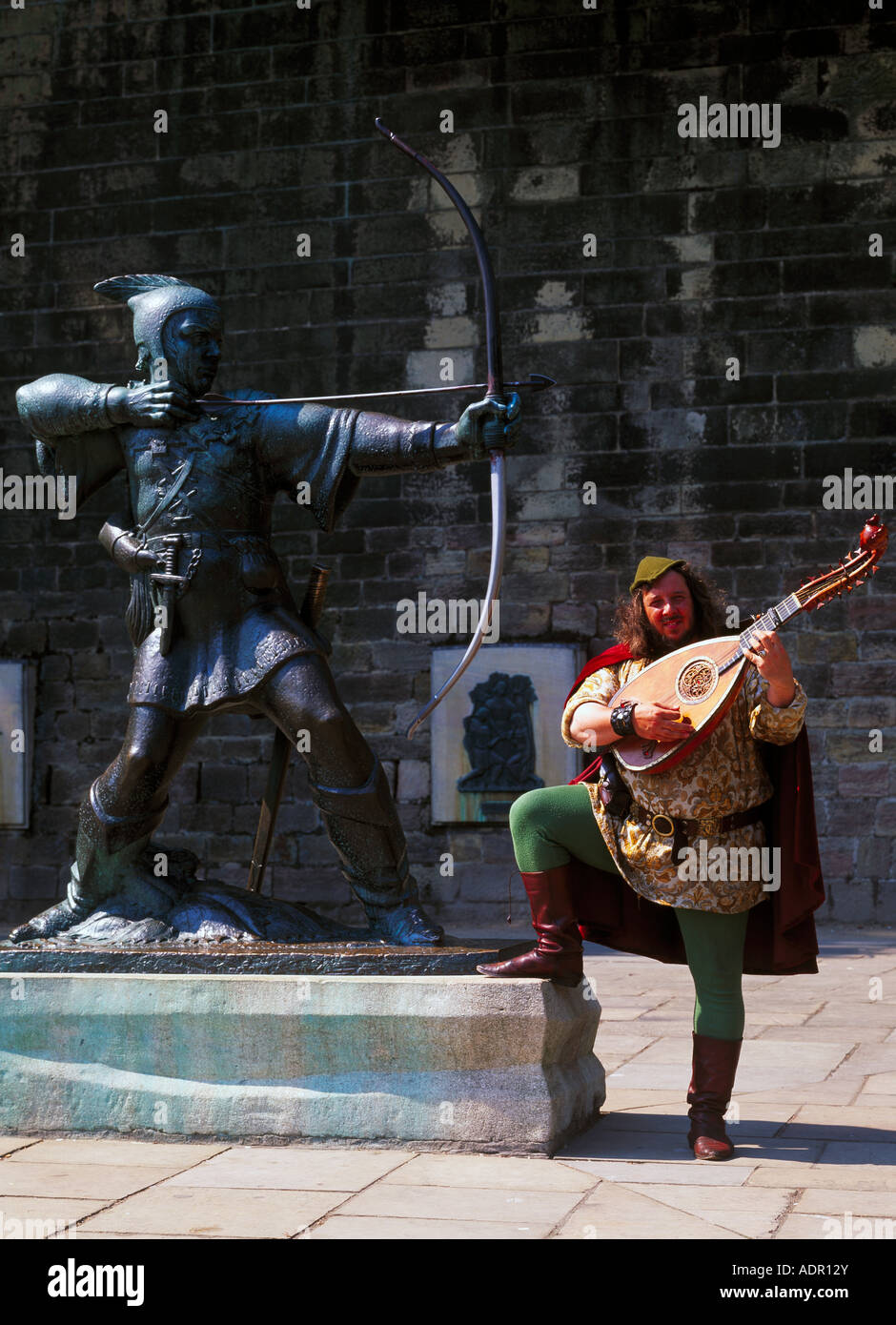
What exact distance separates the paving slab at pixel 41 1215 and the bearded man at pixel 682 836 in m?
1.16

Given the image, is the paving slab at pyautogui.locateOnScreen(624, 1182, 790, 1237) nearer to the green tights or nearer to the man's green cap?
the green tights

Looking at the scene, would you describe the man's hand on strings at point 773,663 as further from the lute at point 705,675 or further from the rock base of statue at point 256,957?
the rock base of statue at point 256,957

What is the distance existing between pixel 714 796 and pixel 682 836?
123 millimetres

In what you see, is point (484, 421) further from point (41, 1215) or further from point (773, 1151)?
point (41, 1215)

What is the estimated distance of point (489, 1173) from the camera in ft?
12.1

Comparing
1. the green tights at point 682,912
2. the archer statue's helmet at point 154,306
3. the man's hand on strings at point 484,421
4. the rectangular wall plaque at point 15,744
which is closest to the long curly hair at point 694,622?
the green tights at point 682,912

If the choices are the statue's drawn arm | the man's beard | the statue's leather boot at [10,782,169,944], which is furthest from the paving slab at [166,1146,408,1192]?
the statue's drawn arm

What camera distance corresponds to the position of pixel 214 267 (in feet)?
35.1

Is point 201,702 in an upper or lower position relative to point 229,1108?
upper

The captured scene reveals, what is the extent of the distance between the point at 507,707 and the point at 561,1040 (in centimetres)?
597

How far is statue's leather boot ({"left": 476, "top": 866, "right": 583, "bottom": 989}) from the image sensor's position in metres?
4.01

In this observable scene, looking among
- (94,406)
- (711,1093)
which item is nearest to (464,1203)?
(711,1093)

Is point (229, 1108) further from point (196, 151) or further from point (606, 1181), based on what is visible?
point (196, 151)
